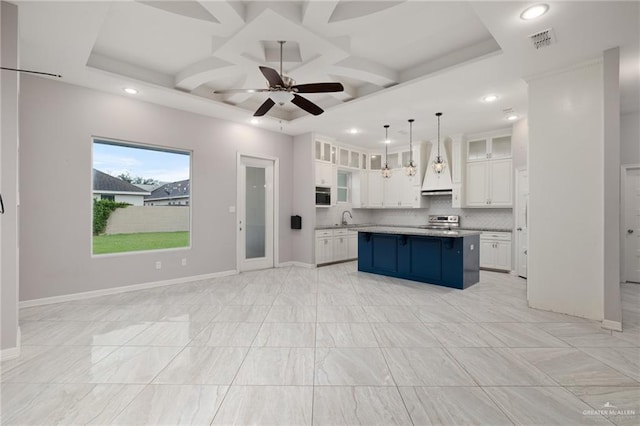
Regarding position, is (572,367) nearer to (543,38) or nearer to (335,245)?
(543,38)

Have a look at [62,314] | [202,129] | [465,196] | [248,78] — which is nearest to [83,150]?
[202,129]

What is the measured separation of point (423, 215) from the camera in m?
7.76

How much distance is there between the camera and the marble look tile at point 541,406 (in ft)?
5.68

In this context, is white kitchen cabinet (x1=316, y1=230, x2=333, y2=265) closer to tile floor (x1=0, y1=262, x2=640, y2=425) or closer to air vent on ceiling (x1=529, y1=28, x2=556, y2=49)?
tile floor (x1=0, y1=262, x2=640, y2=425)

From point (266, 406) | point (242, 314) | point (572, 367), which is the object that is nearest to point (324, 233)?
point (242, 314)

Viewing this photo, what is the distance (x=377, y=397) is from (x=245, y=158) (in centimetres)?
519

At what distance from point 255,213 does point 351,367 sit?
4.51 metres

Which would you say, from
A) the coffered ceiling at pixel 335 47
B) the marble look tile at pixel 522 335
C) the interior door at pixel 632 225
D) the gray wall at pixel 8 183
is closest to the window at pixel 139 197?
the coffered ceiling at pixel 335 47

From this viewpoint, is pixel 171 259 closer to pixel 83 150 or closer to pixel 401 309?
pixel 83 150

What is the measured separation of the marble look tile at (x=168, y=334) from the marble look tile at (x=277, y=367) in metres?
0.76

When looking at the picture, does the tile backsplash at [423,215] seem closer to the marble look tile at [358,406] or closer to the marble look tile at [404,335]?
the marble look tile at [404,335]

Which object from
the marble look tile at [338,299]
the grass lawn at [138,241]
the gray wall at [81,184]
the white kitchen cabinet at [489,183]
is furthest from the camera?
the white kitchen cabinet at [489,183]

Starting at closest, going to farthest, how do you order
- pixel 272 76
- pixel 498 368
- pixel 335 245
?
pixel 498 368, pixel 272 76, pixel 335 245

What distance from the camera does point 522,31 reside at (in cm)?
286
